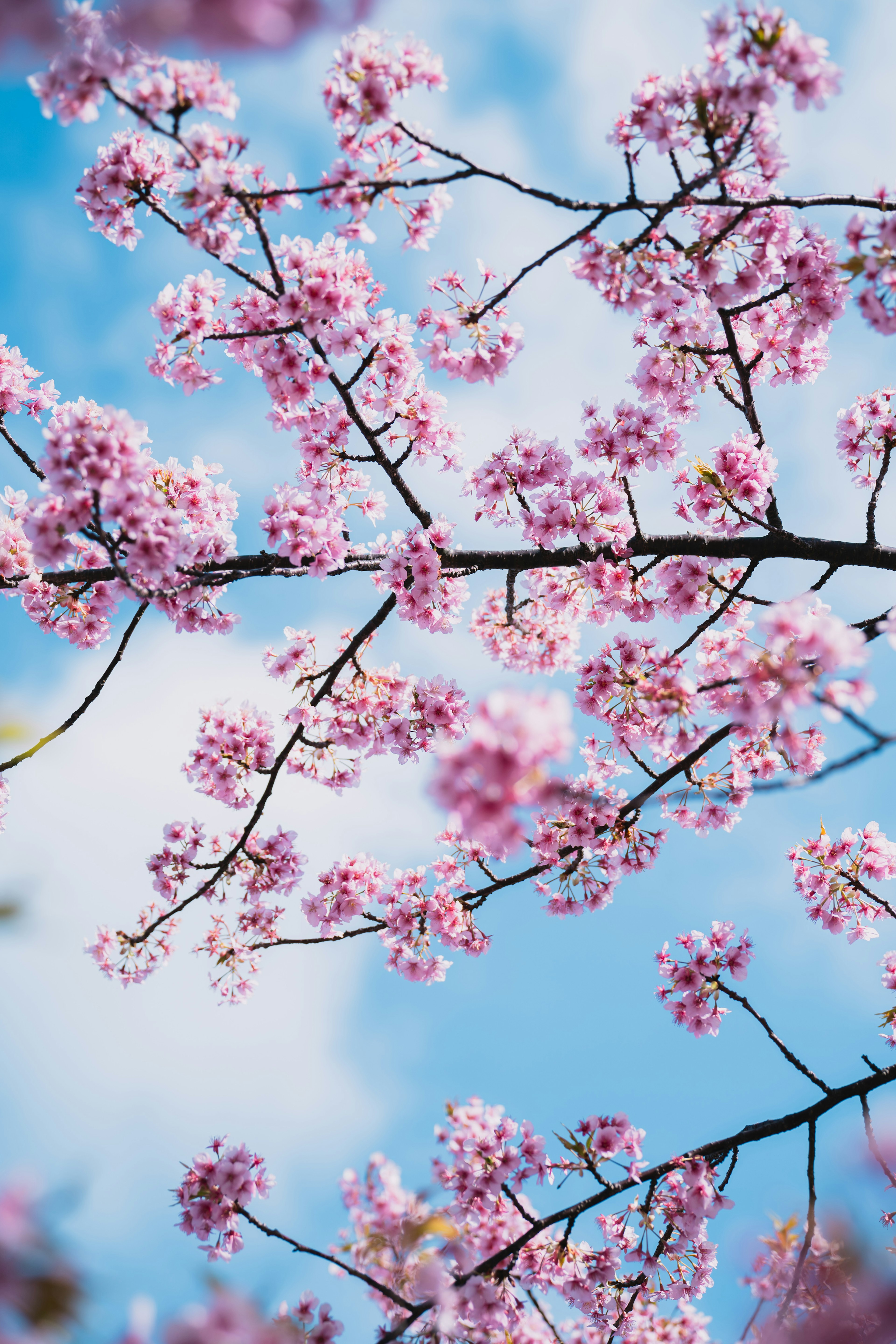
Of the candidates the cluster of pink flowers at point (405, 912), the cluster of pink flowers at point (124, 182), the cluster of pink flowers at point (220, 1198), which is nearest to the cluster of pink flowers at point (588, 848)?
the cluster of pink flowers at point (405, 912)

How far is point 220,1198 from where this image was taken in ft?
20.3

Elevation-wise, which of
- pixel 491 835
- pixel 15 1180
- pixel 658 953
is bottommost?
pixel 15 1180

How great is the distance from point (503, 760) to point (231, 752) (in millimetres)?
5706

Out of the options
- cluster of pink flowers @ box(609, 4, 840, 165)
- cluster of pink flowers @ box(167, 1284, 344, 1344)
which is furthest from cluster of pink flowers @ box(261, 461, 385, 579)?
cluster of pink flowers @ box(167, 1284, 344, 1344)

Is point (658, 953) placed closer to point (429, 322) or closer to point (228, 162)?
point (429, 322)

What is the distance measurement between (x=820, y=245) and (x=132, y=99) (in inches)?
206

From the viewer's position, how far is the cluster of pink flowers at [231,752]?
7801 millimetres

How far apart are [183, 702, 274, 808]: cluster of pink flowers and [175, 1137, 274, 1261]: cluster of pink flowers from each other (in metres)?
3.12

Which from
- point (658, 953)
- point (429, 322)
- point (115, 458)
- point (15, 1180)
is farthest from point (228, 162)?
point (658, 953)

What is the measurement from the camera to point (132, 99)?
4.91m

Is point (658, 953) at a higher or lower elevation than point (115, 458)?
lower

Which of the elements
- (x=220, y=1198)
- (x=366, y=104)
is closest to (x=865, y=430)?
(x=366, y=104)

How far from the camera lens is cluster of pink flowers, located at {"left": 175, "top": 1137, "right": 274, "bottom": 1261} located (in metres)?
6.17

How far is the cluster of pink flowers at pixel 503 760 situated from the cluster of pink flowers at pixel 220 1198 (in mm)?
5175
